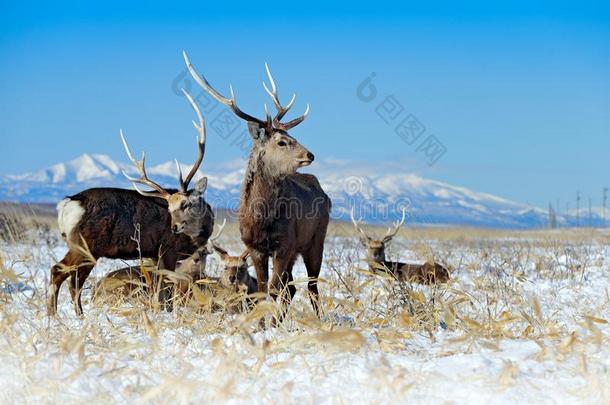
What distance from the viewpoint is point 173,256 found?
29.8 ft

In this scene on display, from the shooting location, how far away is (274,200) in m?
7.15

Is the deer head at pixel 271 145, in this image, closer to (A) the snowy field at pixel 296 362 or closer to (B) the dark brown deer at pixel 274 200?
(B) the dark brown deer at pixel 274 200

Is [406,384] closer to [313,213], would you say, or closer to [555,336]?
[555,336]

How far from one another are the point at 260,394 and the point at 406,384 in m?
0.70

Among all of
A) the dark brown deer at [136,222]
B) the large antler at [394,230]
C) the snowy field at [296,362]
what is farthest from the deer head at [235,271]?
the large antler at [394,230]

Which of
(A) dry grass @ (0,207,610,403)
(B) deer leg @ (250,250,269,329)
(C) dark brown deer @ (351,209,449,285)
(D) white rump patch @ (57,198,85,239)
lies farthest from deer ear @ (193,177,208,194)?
(A) dry grass @ (0,207,610,403)

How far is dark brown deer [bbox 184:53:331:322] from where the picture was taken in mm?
7031

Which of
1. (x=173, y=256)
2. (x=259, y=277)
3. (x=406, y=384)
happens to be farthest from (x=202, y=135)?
(x=406, y=384)

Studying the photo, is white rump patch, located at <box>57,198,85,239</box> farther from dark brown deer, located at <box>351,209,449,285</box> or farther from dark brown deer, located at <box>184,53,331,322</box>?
dark brown deer, located at <box>351,209,449,285</box>

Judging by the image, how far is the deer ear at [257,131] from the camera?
7438 millimetres

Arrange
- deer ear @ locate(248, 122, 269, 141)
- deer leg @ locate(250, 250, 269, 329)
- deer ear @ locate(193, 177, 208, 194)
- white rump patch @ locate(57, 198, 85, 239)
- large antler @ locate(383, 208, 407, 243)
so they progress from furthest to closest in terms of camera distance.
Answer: large antler @ locate(383, 208, 407, 243)
deer ear @ locate(193, 177, 208, 194)
white rump patch @ locate(57, 198, 85, 239)
deer ear @ locate(248, 122, 269, 141)
deer leg @ locate(250, 250, 269, 329)

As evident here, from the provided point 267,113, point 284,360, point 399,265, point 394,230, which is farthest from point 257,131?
point 394,230

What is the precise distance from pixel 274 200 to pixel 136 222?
2257 millimetres

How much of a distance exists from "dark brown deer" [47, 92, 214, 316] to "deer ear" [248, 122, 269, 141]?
2.89 feet
